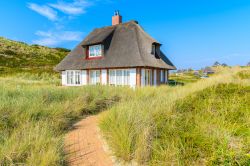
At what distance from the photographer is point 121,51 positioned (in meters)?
19.8

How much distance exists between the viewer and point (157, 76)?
2138cm

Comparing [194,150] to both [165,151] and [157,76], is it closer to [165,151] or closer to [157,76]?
[165,151]

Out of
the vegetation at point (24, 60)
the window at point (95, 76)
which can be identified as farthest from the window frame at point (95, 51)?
the vegetation at point (24, 60)

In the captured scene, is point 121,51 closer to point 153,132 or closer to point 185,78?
point 153,132

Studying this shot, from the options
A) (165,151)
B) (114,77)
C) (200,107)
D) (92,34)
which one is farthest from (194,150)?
(92,34)

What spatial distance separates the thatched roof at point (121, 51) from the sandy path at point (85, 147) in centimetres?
1222

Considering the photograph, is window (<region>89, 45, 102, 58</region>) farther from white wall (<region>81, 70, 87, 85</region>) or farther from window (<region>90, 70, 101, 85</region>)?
white wall (<region>81, 70, 87, 85</region>)

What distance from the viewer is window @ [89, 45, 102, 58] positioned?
2116 cm

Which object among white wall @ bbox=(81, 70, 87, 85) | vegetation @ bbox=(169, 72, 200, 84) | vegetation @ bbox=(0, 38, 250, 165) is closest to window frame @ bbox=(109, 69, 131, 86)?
white wall @ bbox=(81, 70, 87, 85)

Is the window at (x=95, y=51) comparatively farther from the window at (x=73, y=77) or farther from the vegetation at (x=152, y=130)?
the vegetation at (x=152, y=130)

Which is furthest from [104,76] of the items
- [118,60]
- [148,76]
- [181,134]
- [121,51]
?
[181,134]

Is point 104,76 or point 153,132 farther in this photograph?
point 104,76

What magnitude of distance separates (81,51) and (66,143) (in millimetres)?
19848

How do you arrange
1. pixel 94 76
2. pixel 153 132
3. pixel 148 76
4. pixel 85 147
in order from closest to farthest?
pixel 153 132
pixel 85 147
pixel 148 76
pixel 94 76
